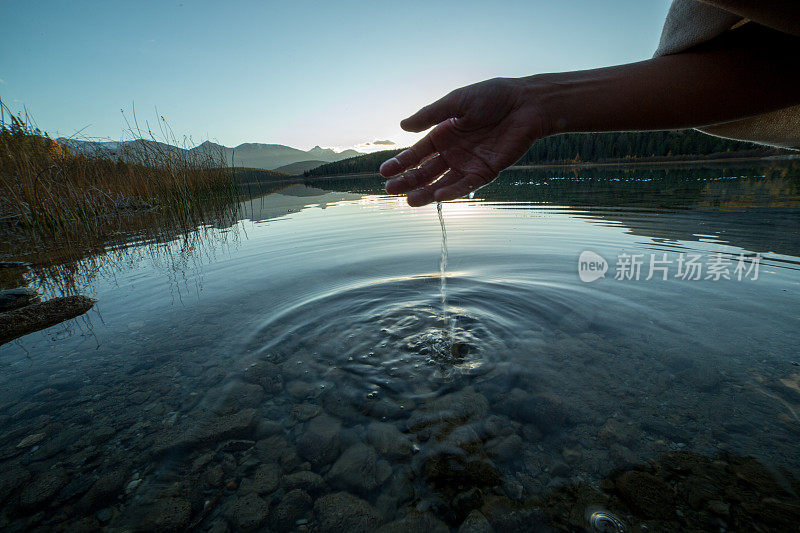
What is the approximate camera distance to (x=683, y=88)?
1.71 m

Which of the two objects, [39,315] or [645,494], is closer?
[645,494]

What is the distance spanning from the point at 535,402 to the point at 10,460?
108 inches

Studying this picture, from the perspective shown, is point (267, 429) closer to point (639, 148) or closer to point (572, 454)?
point (572, 454)

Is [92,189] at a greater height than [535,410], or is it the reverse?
[92,189]

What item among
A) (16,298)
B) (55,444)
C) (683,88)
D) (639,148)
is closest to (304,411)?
(55,444)

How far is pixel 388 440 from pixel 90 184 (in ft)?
39.1

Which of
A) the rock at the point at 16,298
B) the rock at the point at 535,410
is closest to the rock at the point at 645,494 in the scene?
the rock at the point at 535,410

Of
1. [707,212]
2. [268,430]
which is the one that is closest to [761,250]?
[707,212]

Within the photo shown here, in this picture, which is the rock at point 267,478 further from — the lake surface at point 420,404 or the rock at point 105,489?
the rock at point 105,489

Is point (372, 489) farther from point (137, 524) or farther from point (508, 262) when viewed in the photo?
point (508, 262)

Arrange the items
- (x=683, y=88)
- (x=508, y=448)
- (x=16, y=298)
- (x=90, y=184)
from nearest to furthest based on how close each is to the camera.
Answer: (x=508, y=448) → (x=683, y=88) → (x=16, y=298) → (x=90, y=184)

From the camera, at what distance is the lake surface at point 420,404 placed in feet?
4.46

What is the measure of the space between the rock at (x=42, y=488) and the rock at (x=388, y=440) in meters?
1.43

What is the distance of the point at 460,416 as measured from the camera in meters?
1.80
